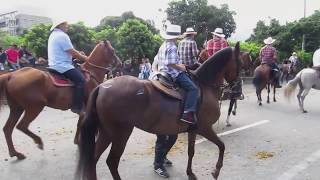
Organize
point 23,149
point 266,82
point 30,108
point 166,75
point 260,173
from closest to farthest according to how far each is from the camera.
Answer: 1. point 166,75
2. point 260,173
3. point 30,108
4. point 23,149
5. point 266,82

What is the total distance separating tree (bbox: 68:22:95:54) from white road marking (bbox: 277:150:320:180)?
61.7 feet

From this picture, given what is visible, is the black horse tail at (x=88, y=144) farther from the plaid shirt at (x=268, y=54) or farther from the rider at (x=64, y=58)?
the plaid shirt at (x=268, y=54)

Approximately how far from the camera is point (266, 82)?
1474 centimetres

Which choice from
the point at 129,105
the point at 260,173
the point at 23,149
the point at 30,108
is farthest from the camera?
the point at 23,149

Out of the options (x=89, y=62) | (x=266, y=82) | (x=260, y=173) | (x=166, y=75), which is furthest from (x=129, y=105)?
(x=266, y=82)

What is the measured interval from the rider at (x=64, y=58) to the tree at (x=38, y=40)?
1516cm

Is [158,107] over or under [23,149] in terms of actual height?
over

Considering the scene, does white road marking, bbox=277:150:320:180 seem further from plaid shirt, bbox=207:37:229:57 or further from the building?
the building

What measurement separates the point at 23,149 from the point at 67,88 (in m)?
1.59

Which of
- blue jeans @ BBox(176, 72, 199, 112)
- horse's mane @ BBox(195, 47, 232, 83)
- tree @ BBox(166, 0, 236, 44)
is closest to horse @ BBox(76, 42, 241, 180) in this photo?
blue jeans @ BBox(176, 72, 199, 112)

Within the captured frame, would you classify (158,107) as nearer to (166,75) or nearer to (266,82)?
(166,75)

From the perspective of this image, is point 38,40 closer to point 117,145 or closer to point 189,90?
point 189,90

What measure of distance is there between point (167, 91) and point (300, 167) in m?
2.82

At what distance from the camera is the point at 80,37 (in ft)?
79.7
